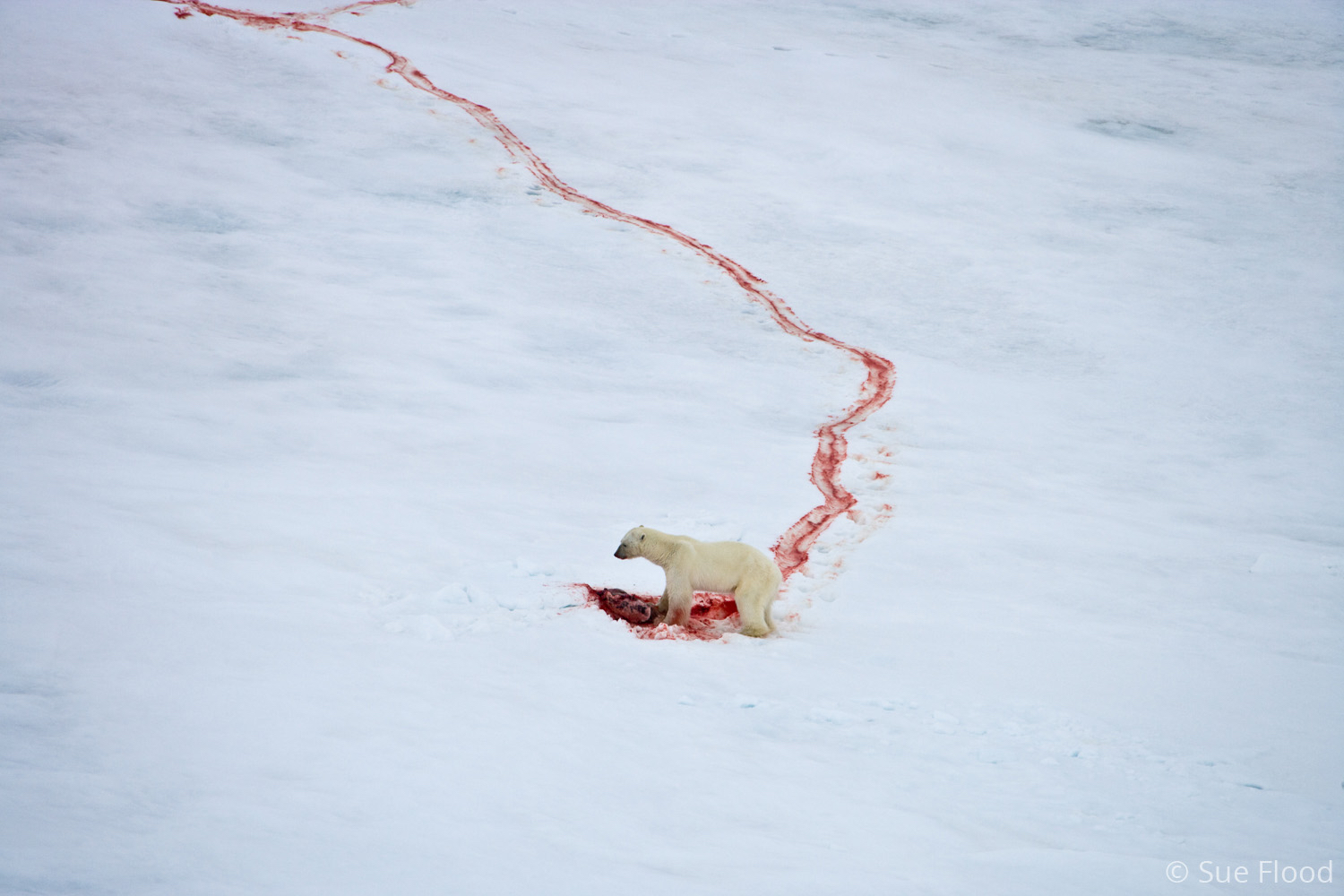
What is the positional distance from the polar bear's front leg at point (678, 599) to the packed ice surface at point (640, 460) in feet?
0.92

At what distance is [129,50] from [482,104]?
4267 mm

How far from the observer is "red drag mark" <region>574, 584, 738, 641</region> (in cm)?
500

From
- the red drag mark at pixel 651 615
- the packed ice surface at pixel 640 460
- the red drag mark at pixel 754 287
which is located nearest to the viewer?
the packed ice surface at pixel 640 460

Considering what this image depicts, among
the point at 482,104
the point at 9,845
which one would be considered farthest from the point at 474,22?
the point at 9,845

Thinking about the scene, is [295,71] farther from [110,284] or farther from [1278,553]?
[1278,553]

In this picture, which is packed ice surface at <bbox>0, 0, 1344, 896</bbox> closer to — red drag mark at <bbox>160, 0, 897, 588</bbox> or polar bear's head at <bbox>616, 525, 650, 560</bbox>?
red drag mark at <bbox>160, 0, 897, 588</bbox>

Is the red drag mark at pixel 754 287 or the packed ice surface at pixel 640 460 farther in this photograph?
the red drag mark at pixel 754 287

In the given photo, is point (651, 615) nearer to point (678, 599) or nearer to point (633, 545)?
point (678, 599)

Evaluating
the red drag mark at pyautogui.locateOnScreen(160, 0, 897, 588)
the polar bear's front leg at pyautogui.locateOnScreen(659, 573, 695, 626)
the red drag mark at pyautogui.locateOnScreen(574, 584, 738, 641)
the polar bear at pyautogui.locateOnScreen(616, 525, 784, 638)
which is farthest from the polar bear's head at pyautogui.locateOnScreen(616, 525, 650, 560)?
the red drag mark at pyautogui.locateOnScreen(160, 0, 897, 588)

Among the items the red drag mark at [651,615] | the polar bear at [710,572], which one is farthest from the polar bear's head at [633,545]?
the red drag mark at [651,615]

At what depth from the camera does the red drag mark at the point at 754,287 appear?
6.55 metres

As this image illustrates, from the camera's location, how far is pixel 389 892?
297cm

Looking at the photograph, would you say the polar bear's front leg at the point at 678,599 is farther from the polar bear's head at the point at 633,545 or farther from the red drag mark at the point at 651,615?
the polar bear's head at the point at 633,545

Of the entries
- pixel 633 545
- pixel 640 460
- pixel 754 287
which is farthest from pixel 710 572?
pixel 754 287
